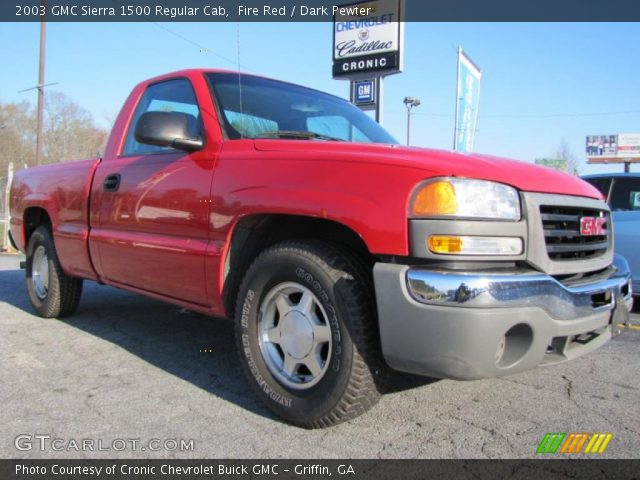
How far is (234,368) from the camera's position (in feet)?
11.5

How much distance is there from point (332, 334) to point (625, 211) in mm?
4540

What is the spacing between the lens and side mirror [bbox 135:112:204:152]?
2980 mm

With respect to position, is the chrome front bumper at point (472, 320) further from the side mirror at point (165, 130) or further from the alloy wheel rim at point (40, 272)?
the alloy wheel rim at point (40, 272)

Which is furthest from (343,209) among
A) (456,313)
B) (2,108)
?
(2,108)

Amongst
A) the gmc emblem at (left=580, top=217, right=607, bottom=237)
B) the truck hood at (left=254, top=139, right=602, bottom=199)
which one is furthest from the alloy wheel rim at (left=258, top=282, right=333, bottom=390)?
the gmc emblem at (left=580, top=217, right=607, bottom=237)

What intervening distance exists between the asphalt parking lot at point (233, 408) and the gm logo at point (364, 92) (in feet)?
31.2

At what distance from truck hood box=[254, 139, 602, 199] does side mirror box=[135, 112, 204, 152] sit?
0.52 m

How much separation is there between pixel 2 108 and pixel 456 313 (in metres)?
52.0

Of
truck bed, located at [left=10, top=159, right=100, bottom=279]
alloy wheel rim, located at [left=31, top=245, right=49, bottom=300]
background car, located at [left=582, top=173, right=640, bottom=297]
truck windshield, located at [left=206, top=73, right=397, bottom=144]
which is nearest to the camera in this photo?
truck windshield, located at [left=206, top=73, right=397, bottom=144]

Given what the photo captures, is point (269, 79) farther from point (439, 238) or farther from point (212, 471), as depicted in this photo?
point (212, 471)

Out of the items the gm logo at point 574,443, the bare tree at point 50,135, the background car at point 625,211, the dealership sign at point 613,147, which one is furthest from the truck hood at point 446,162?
the dealership sign at point 613,147

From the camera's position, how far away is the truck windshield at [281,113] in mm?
3186

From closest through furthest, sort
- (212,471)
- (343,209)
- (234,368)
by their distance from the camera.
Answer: (212,471) → (343,209) → (234,368)

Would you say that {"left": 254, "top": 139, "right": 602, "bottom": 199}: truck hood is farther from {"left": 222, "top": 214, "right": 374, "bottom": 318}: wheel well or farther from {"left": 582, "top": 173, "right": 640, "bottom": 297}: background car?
{"left": 582, "top": 173, "right": 640, "bottom": 297}: background car
